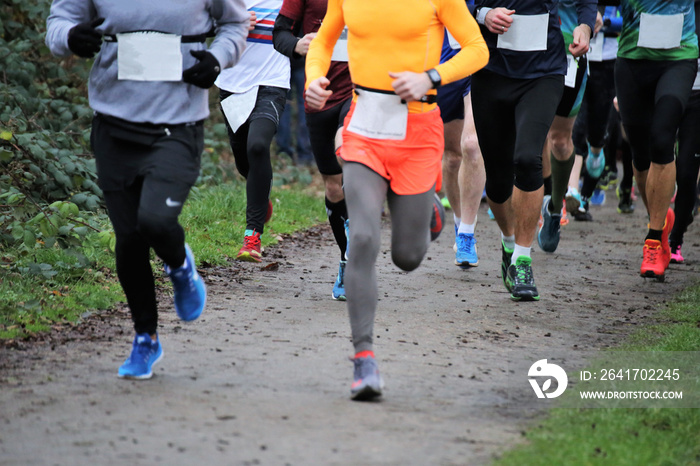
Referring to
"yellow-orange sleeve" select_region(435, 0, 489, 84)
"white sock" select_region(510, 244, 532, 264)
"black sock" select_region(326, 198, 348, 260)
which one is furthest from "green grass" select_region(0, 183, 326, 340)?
"yellow-orange sleeve" select_region(435, 0, 489, 84)

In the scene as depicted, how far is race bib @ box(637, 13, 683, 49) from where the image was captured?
7.15 m

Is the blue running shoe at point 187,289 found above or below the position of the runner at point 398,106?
below

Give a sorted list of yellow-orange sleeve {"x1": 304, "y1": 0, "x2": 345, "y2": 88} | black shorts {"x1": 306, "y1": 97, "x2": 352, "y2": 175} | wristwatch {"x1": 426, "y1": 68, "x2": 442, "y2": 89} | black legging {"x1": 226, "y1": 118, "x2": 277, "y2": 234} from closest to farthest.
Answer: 1. wristwatch {"x1": 426, "y1": 68, "x2": 442, "y2": 89}
2. yellow-orange sleeve {"x1": 304, "y1": 0, "x2": 345, "y2": 88}
3. black shorts {"x1": 306, "y1": 97, "x2": 352, "y2": 175}
4. black legging {"x1": 226, "y1": 118, "x2": 277, "y2": 234}

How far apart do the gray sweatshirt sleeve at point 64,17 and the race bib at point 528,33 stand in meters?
2.94

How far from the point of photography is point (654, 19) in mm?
7184

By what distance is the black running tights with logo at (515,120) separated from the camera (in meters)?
6.17

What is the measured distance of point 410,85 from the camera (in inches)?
163

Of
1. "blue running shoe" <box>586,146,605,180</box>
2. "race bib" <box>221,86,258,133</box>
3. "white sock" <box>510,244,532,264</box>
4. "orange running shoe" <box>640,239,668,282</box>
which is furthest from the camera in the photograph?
"blue running shoe" <box>586,146,605,180</box>

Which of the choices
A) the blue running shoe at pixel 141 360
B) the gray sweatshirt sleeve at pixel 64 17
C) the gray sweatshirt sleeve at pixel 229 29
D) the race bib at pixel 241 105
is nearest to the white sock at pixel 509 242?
the race bib at pixel 241 105

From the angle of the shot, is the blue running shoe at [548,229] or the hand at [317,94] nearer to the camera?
the hand at [317,94]

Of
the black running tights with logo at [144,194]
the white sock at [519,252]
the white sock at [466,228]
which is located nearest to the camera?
the black running tights with logo at [144,194]

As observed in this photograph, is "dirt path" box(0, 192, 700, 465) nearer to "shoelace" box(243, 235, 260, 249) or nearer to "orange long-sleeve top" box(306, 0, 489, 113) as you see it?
"shoelace" box(243, 235, 260, 249)

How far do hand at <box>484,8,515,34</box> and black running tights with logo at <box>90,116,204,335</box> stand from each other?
250 cm

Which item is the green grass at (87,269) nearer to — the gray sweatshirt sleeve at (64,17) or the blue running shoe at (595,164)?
the gray sweatshirt sleeve at (64,17)
